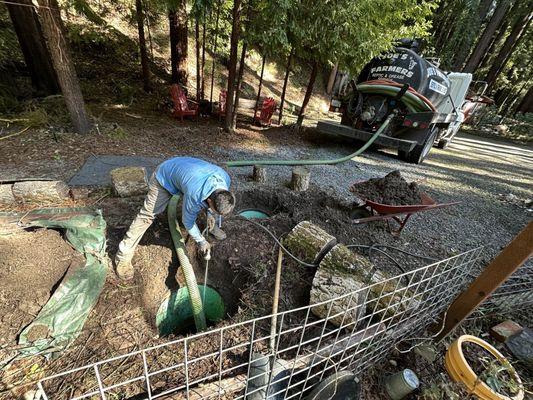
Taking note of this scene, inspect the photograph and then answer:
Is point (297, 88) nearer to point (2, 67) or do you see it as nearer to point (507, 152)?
point (507, 152)

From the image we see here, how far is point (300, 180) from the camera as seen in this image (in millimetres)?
4492

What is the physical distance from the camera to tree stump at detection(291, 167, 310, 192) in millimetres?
4473

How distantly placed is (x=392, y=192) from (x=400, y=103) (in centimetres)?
329

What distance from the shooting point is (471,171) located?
278 inches

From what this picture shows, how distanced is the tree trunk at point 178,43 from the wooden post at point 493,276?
27.7ft

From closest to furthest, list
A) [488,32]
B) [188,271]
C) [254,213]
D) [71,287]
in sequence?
[71,287] → [188,271] → [254,213] → [488,32]

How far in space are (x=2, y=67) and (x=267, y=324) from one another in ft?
28.9

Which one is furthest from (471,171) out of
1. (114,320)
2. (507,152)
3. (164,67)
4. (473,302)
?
(164,67)

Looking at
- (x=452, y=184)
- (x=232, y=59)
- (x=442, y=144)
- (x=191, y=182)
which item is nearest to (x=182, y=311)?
(x=191, y=182)

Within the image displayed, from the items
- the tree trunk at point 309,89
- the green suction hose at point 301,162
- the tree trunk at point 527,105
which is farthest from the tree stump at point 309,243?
the tree trunk at point 527,105

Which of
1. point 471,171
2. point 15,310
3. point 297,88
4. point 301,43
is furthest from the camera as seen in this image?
point 297,88

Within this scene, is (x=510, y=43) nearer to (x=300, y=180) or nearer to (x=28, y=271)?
(x=300, y=180)

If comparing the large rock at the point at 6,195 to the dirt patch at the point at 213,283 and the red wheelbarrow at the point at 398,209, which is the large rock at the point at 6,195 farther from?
the red wheelbarrow at the point at 398,209

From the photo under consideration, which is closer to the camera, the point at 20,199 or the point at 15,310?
the point at 15,310
